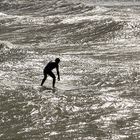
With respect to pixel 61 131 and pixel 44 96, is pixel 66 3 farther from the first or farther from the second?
pixel 61 131

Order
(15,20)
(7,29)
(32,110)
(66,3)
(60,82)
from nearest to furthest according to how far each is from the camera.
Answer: (32,110)
(60,82)
(7,29)
(15,20)
(66,3)

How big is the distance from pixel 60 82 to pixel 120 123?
819 cm

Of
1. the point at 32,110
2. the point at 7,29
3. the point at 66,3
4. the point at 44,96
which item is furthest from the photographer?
the point at 66,3

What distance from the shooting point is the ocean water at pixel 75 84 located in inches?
607

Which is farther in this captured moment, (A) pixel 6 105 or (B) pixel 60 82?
(B) pixel 60 82

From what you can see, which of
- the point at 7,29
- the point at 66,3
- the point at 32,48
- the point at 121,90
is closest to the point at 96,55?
the point at 32,48

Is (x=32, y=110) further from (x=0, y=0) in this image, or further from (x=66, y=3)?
(x=0, y=0)

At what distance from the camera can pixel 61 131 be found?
1514 cm

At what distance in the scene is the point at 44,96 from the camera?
19.6 m

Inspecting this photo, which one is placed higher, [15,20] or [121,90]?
[15,20]

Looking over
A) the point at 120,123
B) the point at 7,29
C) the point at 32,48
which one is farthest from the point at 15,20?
the point at 120,123

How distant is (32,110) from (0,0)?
261 feet

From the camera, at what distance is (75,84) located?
2253 cm

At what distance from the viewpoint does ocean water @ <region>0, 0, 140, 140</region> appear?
50.6 ft
